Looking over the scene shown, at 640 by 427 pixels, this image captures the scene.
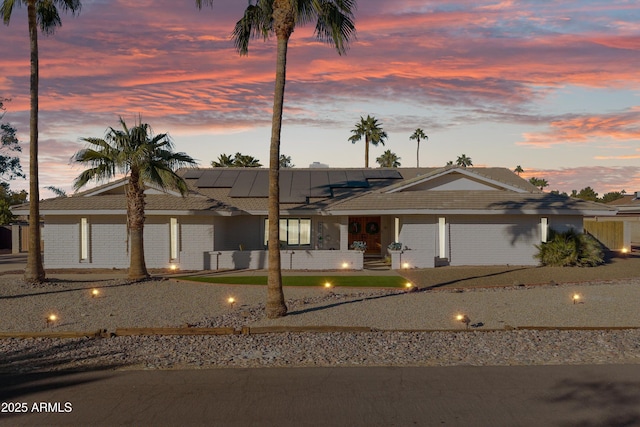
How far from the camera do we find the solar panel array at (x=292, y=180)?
31031 millimetres

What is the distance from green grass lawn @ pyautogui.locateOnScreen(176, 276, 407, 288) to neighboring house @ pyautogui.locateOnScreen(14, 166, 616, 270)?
2.97 metres

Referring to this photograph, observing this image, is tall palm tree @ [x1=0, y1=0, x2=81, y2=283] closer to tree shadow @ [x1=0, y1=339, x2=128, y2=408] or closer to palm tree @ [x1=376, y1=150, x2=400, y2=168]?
tree shadow @ [x1=0, y1=339, x2=128, y2=408]

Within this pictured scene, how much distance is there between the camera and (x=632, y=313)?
1540 cm

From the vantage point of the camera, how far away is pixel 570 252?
85.3ft

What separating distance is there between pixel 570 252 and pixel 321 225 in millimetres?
12415

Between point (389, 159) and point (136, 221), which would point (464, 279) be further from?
point (389, 159)

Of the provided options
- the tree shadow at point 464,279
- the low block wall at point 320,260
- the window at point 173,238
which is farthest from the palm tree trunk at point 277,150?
the window at point 173,238

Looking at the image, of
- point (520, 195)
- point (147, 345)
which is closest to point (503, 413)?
point (147, 345)

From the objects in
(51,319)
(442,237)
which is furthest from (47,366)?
(442,237)

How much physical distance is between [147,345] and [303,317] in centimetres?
466

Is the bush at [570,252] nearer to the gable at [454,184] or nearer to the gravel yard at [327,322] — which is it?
the gravel yard at [327,322]

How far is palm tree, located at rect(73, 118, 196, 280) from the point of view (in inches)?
829

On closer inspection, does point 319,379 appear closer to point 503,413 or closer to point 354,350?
point 354,350

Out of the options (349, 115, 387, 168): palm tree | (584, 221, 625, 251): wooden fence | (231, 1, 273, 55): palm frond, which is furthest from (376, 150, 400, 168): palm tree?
(231, 1, 273, 55): palm frond
